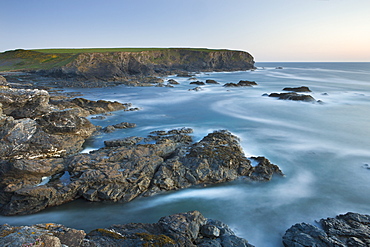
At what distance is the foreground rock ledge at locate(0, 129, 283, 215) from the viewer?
826 centimetres

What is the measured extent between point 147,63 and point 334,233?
7542 cm

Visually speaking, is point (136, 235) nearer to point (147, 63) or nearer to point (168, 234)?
point (168, 234)

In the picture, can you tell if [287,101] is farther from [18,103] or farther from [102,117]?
A: [18,103]

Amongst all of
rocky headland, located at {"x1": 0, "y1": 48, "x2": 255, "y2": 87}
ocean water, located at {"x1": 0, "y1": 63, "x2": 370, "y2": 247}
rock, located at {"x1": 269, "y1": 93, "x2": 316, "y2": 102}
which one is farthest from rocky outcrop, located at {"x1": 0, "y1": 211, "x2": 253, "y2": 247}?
rocky headland, located at {"x1": 0, "y1": 48, "x2": 255, "y2": 87}

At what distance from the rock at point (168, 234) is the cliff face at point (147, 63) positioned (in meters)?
52.7

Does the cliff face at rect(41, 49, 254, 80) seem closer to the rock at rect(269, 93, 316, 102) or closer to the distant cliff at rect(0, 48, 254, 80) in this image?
the distant cliff at rect(0, 48, 254, 80)

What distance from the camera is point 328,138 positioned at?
53.7 feet

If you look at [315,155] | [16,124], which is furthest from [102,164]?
[315,155]

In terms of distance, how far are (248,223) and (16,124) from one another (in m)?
11.6

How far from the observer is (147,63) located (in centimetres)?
7650

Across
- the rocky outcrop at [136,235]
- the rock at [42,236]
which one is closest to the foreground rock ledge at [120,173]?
the rocky outcrop at [136,235]

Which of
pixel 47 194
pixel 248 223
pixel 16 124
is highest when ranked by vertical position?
pixel 16 124

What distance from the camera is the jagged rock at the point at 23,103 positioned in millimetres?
13383

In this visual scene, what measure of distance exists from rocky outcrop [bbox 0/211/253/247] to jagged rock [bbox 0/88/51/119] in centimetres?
1025
